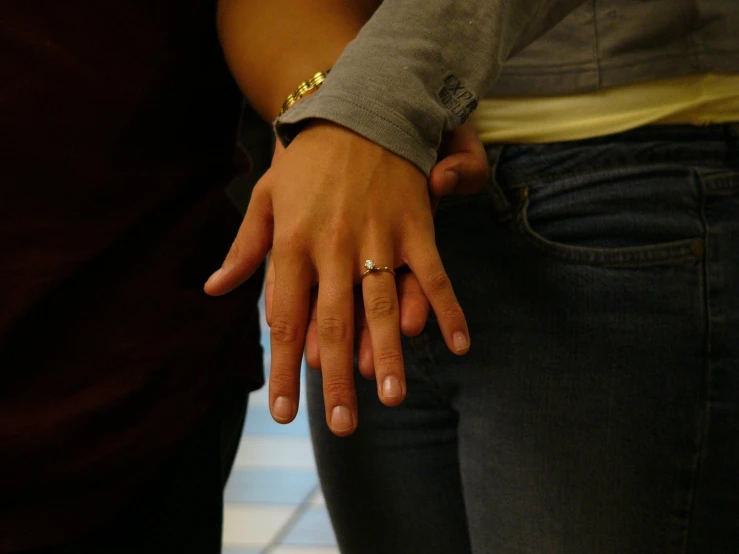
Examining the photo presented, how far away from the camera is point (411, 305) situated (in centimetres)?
58

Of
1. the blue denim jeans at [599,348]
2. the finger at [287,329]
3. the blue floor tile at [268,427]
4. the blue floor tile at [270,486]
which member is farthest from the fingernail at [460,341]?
the blue floor tile at [268,427]

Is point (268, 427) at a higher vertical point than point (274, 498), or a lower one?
lower

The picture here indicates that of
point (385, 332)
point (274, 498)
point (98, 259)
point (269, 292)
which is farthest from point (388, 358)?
point (274, 498)

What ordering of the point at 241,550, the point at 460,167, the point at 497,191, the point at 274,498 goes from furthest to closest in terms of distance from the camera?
the point at 274,498, the point at 241,550, the point at 497,191, the point at 460,167

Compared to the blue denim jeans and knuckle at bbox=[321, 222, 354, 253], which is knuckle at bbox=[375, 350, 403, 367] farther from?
the blue denim jeans

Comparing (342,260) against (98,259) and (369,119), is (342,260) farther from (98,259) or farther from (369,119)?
(98,259)

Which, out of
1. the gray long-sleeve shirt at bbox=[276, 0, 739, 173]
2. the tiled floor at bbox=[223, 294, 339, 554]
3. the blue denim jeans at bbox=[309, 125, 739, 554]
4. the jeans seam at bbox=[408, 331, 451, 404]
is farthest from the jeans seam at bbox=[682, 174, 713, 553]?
the tiled floor at bbox=[223, 294, 339, 554]

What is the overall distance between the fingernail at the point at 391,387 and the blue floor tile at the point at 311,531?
4.94 feet

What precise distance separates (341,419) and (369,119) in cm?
21

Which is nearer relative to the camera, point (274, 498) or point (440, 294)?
point (440, 294)

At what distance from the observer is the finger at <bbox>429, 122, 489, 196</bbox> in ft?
2.07

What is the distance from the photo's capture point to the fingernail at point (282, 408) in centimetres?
57

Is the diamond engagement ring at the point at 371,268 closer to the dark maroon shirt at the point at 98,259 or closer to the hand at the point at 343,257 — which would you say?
A: the hand at the point at 343,257

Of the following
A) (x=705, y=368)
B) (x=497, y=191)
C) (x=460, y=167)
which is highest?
(x=460, y=167)
